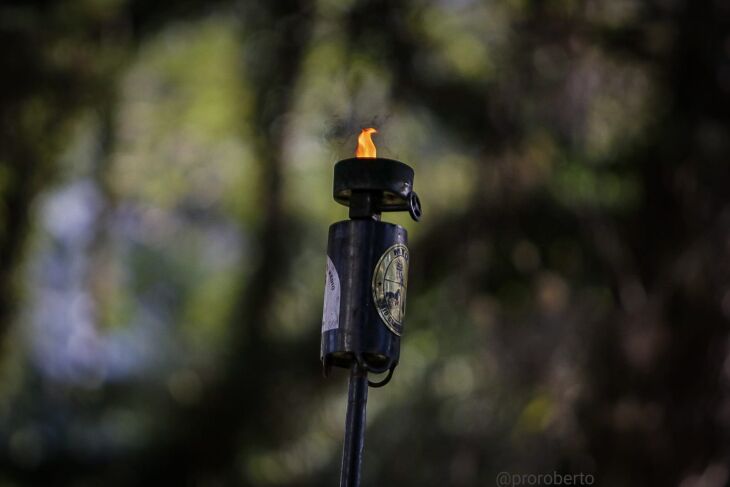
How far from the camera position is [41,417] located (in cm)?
1039

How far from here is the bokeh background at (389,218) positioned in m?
8.72

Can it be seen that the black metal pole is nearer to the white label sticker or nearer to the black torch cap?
the white label sticker

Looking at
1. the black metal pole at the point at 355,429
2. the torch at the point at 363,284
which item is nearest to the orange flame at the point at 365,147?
the torch at the point at 363,284

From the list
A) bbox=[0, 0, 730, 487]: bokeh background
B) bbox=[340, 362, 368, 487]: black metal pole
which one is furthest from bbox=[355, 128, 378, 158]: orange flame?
bbox=[0, 0, 730, 487]: bokeh background

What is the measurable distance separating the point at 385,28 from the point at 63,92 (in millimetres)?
3395


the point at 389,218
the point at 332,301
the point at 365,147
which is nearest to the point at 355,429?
the point at 332,301

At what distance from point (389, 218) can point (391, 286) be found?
6379 millimetres

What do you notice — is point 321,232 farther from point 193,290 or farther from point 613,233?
point 613,233

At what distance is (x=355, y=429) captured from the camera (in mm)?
2893

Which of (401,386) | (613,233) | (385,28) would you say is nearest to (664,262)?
(613,233)

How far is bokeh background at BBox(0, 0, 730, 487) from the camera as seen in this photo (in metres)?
8.72

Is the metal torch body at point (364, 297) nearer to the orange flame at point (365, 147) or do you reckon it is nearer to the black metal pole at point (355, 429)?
the black metal pole at point (355, 429)

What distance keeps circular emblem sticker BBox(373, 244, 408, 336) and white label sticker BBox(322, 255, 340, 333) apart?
10 centimetres

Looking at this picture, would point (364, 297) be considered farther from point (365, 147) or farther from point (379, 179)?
point (365, 147)
